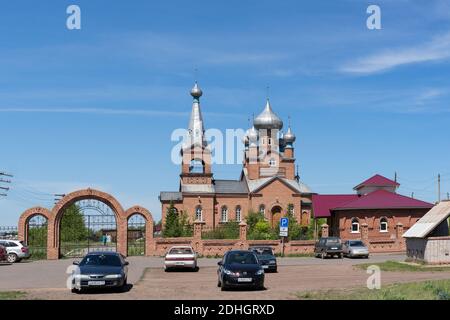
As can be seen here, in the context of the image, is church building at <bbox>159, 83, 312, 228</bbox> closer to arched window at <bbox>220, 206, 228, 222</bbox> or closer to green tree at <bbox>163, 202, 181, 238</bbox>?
arched window at <bbox>220, 206, 228, 222</bbox>

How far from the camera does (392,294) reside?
Result: 642 inches

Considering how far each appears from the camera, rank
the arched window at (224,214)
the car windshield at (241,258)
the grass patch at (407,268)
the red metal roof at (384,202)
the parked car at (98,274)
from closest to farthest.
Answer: the parked car at (98,274)
the car windshield at (241,258)
the grass patch at (407,268)
the red metal roof at (384,202)
the arched window at (224,214)

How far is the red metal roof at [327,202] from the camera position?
212 feet

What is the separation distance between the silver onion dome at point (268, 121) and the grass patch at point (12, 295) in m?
65.4

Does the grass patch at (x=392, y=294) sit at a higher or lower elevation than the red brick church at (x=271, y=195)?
lower

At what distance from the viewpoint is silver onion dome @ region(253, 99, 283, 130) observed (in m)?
82.5

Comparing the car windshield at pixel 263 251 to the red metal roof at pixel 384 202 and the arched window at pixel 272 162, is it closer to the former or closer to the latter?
the red metal roof at pixel 384 202

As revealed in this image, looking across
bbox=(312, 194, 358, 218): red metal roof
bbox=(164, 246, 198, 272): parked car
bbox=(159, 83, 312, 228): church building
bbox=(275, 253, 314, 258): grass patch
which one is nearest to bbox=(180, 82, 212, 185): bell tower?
bbox=(159, 83, 312, 228): church building

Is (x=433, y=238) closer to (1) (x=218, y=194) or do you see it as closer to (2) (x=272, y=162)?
(1) (x=218, y=194)

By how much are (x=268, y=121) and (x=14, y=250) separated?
161 feet

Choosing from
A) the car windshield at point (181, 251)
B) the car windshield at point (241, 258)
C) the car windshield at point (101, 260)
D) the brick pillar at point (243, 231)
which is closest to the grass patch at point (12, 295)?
the car windshield at point (101, 260)

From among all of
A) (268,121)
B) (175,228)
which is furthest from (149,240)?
(268,121)
